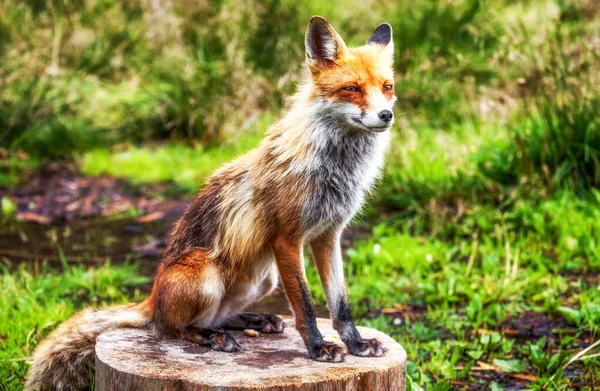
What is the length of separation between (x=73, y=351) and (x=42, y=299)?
6.08 ft

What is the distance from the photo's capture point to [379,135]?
3605 mm

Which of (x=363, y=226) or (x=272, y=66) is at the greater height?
(x=272, y=66)

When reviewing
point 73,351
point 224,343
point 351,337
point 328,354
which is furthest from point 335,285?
point 73,351

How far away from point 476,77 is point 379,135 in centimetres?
673

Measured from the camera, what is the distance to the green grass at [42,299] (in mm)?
4414

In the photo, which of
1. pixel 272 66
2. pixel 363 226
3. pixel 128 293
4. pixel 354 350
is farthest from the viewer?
pixel 272 66

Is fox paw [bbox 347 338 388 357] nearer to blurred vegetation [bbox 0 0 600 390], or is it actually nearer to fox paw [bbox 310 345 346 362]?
fox paw [bbox 310 345 346 362]

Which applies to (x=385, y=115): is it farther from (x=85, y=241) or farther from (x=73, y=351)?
(x=85, y=241)

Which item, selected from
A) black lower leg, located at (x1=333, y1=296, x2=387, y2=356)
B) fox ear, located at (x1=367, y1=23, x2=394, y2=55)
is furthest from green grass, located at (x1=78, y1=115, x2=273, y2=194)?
black lower leg, located at (x1=333, y1=296, x2=387, y2=356)

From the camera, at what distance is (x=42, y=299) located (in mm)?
5469

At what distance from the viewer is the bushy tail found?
3744 mm

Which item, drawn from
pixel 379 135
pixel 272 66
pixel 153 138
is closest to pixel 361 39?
pixel 272 66

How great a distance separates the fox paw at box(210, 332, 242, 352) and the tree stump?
37mm

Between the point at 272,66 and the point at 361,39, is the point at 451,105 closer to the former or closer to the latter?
the point at 361,39
